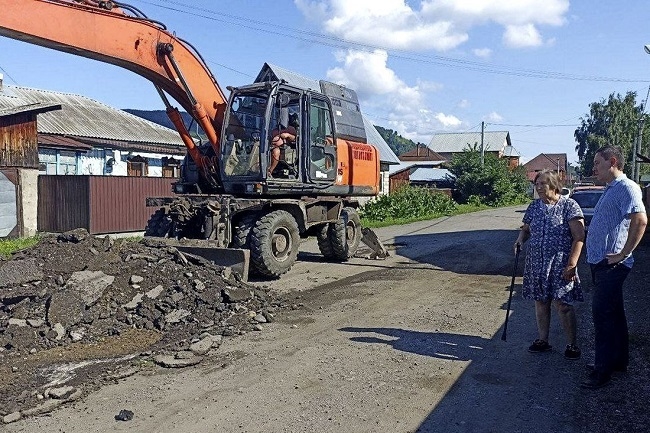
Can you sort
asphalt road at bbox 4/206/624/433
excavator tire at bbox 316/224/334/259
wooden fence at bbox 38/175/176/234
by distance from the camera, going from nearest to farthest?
asphalt road at bbox 4/206/624/433 → excavator tire at bbox 316/224/334/259 → wooden fence at bbox 38/175/176/234

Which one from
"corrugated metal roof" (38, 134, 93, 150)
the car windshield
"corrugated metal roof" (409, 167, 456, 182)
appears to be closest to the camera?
the car windshield

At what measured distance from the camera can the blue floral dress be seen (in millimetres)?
5801

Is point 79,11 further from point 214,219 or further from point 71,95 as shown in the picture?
point 71,95

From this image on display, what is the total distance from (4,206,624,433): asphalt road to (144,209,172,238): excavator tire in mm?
2495

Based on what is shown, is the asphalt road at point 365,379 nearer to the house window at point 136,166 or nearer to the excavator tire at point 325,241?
the excavator tire at point 325,241

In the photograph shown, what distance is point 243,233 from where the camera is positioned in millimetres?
9695

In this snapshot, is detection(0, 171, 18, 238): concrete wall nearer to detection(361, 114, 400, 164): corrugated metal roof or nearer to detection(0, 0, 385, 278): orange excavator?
detection(0, 0, 385, 278): orange excavator

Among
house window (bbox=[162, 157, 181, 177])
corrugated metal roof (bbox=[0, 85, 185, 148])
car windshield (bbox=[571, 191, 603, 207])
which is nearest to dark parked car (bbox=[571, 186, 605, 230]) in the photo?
car windshield (bbox=[571, 191, 603, 207])

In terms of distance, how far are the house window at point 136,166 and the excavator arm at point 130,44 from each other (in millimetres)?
13095

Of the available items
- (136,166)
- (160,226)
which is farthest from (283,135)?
(136,166)

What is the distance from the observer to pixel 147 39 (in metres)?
9.48

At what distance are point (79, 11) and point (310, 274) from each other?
18.6 feet

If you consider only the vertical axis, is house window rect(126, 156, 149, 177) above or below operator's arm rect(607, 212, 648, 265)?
above

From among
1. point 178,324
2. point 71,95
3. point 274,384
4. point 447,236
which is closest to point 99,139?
point 71,95
